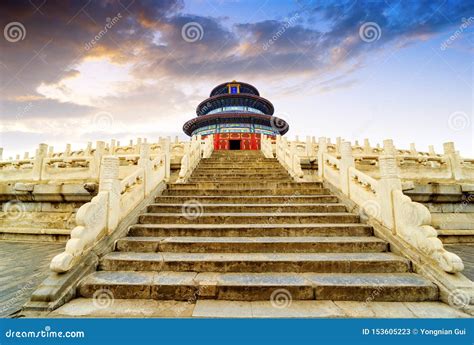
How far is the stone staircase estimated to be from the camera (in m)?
3.02

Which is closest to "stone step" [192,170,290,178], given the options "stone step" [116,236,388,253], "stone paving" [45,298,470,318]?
"stone step" [116,236,388,253]

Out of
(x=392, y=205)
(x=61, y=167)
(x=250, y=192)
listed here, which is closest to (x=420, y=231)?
(x=392, y=205)

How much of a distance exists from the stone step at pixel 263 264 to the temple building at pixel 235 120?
21253 mm

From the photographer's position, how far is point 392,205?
169 inches

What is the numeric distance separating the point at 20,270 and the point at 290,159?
8.03 m

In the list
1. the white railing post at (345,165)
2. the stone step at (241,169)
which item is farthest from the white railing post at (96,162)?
the white railing post at (345,165)

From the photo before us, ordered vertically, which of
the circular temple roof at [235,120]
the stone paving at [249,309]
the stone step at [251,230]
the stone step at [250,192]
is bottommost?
the stone paving at [249,309]

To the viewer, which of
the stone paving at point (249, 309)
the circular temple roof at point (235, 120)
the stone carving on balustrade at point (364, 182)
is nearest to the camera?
the stone paving at point (249, 309)

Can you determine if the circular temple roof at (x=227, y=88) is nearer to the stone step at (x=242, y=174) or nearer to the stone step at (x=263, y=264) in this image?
the stone step at (x=242, y=174)

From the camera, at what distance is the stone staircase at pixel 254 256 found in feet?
9.90

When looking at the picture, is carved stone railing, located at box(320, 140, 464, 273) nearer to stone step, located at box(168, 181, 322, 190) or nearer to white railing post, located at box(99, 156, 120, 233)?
stone step, located at box(168, 181, 322, 190)

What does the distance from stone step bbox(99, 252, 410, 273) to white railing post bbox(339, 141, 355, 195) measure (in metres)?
2.39

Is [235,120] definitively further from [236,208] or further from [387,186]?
[387,186]

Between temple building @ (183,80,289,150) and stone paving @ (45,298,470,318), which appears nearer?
stone paving @ (45,298,470,318)
